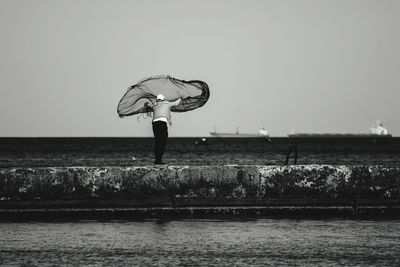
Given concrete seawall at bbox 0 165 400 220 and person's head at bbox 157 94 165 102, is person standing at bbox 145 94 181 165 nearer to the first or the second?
person's head at bbox 157 94 165 102

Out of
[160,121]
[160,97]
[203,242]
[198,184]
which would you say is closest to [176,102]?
[160,97]

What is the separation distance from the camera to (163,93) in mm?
17016

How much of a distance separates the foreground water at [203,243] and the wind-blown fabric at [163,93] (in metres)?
4.88

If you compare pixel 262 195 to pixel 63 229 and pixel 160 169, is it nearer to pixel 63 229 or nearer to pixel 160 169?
pixel 160 169

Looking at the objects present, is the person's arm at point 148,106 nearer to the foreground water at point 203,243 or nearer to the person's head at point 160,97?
the person's head at point 160,97

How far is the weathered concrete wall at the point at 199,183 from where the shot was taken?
1379 centimetres

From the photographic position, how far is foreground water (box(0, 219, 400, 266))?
8.59 meters

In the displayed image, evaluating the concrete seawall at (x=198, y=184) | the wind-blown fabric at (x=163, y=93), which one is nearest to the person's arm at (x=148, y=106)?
the wind-blown fabric at (x=163, y=93)

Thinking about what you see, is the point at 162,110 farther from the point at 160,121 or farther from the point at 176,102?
the point at 176,102

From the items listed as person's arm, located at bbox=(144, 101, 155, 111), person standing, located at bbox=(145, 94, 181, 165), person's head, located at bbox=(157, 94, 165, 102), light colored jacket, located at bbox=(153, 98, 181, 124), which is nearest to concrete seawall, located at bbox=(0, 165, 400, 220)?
person standing, located at bbox=(145, 94, 181, 165)

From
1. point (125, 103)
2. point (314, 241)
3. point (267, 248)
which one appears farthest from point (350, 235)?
point (125, 103)

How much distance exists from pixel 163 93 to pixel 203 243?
7405 mm

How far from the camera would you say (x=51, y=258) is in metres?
8.73

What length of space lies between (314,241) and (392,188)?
472 cm
